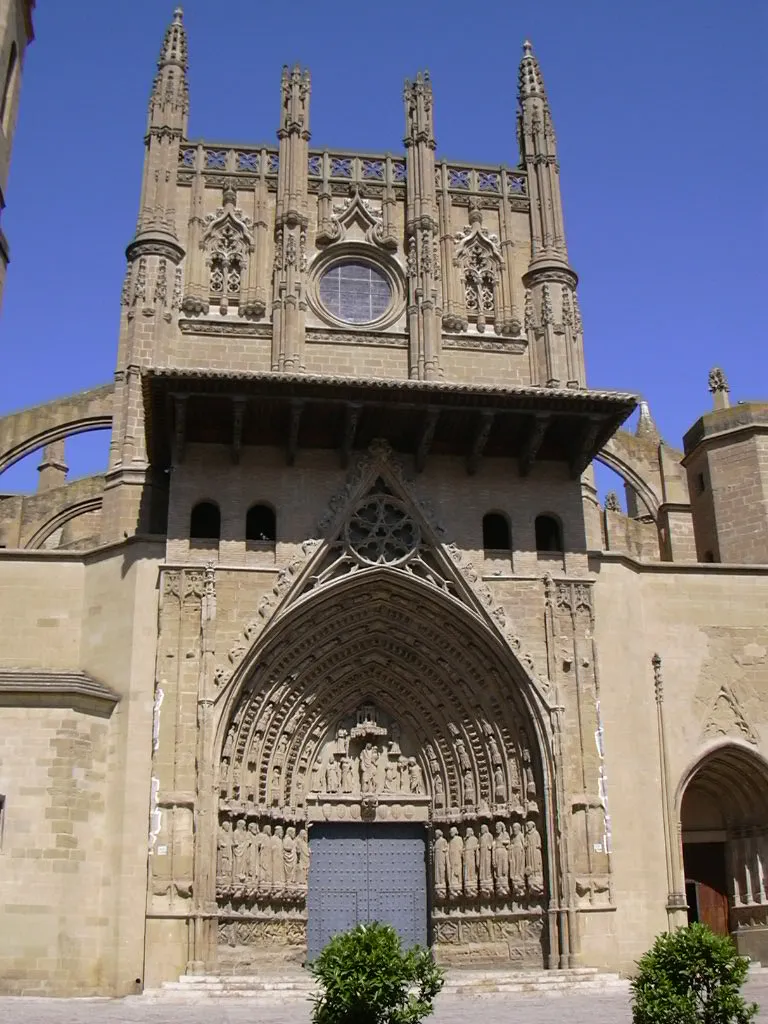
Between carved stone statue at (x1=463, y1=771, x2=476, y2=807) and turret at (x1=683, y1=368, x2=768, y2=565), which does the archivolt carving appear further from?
turret at (x1=683, y1=368, x2=768, y2=565)

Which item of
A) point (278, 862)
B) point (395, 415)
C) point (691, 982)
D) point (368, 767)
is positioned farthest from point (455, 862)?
point (691, 982)

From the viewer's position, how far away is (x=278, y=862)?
16156mm

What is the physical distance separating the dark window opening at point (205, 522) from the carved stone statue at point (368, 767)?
3968 millimetres

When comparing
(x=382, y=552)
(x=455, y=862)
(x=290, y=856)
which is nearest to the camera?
(x=290, y=856)

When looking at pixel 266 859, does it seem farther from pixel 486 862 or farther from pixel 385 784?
pixel 486 862

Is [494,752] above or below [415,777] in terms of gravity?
above

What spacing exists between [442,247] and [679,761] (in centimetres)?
976

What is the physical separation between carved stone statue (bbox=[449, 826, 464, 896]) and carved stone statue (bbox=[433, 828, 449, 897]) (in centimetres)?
6

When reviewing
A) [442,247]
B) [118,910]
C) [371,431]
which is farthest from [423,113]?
[118,910]

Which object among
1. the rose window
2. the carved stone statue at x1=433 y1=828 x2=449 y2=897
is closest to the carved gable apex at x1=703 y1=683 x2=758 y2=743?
the carved stone statue at x1=433 y1=828 x2=449 y2=897

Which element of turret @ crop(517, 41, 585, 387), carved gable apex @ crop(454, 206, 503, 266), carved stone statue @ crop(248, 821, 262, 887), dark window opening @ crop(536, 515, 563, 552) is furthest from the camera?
carved gable apex @ crop(454, 206, 503, 266)

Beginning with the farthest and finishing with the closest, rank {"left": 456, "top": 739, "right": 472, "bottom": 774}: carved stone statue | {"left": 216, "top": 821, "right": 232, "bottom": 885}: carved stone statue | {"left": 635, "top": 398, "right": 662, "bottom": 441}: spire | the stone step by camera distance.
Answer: {"left": 635, "top": 398, "right": 662, "bottom": 441}: spire, {"left": 456, "top": 739, "right": 472, "bottom": 774}: carved stone statue, {"left": 216, "top": 821, "right": 232, "bottom": 885}: carved stone statue, the stone step

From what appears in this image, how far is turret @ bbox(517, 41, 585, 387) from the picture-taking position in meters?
19.7

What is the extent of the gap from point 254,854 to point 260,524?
16.0 ft
